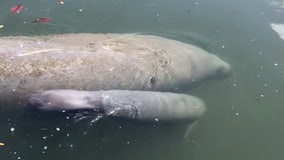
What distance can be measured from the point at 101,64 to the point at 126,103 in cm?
93

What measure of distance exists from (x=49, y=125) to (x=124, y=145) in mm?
1305

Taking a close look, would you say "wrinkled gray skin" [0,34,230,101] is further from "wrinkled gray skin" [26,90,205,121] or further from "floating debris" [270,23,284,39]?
"floating debris" [270,23,284,39]

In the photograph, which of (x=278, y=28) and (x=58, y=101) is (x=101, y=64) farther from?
(x=278, y=28)

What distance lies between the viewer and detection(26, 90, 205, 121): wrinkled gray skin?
6.36 metres

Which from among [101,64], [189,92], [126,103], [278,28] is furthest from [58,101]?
[278,28]

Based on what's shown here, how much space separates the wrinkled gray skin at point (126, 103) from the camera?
20.9 feet

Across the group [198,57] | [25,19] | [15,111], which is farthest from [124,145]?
[25,19]

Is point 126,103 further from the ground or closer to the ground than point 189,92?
further from the ground

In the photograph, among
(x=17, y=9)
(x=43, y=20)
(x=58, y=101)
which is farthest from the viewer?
(x=17, y=9)

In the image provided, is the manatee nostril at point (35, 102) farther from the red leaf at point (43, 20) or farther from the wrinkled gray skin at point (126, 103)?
the red leaf at point (43, 20)

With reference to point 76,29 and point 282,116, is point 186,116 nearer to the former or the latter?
point 282,116

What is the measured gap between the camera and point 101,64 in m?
7.63

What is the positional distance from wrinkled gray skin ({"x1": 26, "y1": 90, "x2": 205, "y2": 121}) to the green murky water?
0.76ft

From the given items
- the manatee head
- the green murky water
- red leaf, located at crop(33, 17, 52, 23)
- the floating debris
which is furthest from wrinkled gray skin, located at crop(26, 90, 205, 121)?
red leaf, located at crop(33, 17, 52, 23)
